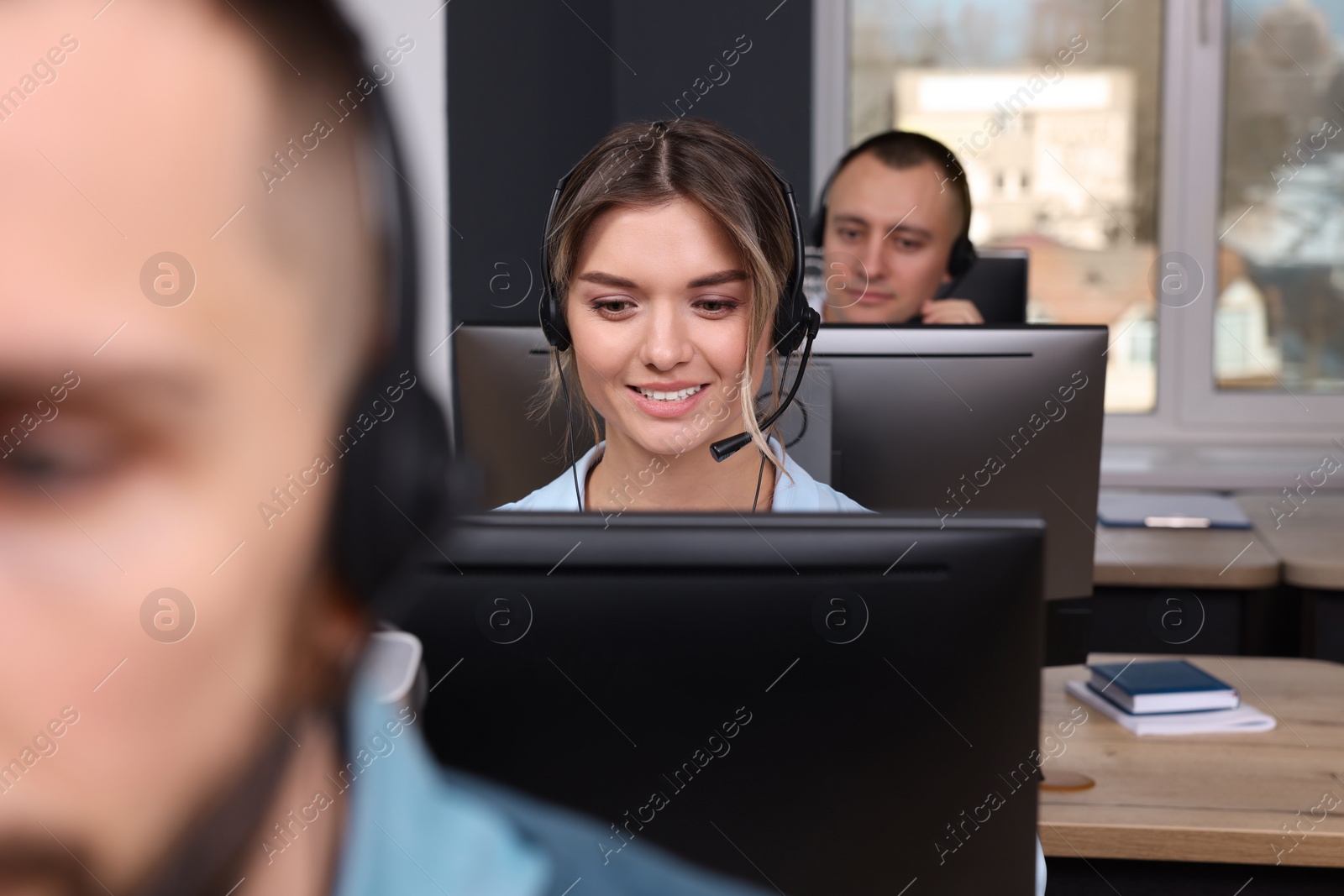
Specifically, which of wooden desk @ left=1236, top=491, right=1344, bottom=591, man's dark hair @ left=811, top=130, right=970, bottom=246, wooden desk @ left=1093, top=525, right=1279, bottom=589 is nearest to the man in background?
man's dark hair @ left=811, top=130, right=970, bottom=246

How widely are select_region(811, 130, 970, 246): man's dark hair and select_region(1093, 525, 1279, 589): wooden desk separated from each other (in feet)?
2.24

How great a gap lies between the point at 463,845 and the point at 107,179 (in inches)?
10.7

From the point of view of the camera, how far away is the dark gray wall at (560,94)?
216 centimetres

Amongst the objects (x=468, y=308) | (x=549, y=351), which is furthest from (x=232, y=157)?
(x=468, y=308)

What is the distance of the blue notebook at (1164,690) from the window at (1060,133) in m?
1.94

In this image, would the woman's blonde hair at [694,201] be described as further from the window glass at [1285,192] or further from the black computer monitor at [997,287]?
the window glass at [1285,192]

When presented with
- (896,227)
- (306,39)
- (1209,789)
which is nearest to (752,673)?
(306,39)

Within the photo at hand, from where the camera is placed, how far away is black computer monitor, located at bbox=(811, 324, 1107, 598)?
1212mm

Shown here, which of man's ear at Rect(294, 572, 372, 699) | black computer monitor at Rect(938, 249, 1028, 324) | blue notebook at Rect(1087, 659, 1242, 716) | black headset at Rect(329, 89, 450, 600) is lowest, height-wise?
blue notebook at Rect(1087, 659, 1242, 716)

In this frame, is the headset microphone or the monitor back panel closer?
the headset microphone

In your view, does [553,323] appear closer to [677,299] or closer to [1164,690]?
[677,299]

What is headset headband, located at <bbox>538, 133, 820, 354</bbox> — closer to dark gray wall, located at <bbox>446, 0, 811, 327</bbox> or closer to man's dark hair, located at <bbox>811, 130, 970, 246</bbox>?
dark gray wall, located at <bbox>446, 0, 811, 327</bbox>

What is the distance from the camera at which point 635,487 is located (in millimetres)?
1357

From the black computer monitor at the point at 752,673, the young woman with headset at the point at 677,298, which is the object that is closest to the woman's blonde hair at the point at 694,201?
the young woman with headset at the point at 677,298
